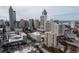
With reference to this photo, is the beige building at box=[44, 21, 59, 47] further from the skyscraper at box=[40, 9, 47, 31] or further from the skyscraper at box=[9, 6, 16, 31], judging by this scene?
the skyscraper at box=[9, 6, 16, 31]

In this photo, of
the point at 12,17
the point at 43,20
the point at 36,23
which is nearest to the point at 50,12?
the point at 43,20

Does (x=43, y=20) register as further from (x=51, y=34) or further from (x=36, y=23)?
(x=51, y=34)

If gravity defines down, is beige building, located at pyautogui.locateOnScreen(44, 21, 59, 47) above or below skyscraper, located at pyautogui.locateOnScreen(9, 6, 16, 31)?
below

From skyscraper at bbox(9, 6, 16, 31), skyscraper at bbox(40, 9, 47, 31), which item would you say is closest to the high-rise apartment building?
skyscraper at bbox(40, 9, 47, 31)

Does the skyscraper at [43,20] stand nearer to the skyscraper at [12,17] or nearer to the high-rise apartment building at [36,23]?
the high-rise apartment building at [36,23]

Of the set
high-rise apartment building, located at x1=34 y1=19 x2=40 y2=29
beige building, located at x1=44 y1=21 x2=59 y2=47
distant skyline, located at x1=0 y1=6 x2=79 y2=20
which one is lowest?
beige building, located at x1=44 y1=21 x2=59 y2=47

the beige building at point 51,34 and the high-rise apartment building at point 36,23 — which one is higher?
the high-rise apartment building at point 36,23

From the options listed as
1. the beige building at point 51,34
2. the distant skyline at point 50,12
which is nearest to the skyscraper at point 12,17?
the distant skyline at point 50,12

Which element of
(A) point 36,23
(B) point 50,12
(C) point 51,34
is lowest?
(C) point 51,34

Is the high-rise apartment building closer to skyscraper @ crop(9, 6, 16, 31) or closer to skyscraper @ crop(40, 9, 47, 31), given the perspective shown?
skyscraper @ crop(40, 9, 47, 31)

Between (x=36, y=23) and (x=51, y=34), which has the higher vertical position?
(x=36, y=23)
